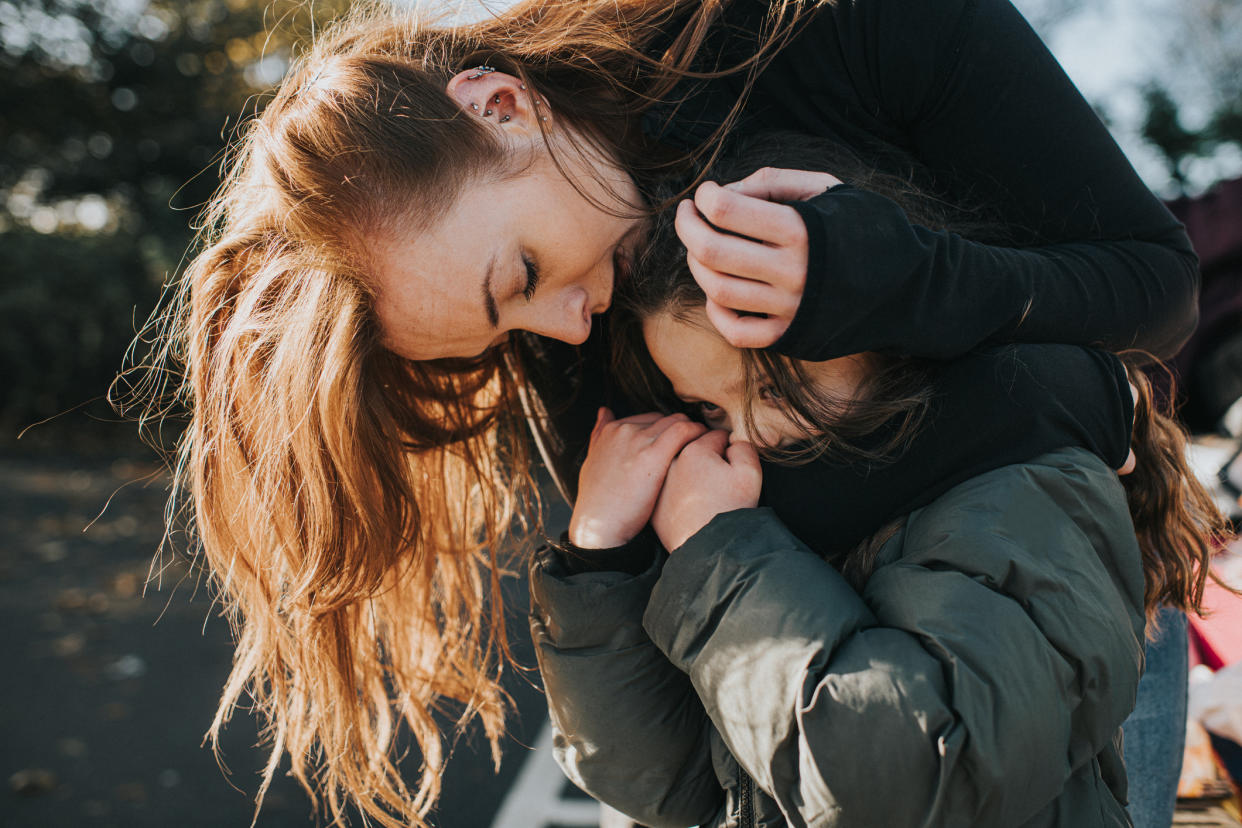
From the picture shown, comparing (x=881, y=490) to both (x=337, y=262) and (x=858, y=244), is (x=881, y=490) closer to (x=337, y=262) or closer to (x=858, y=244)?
(x=858, y=244)

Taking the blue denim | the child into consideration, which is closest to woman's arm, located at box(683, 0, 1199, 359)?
the child

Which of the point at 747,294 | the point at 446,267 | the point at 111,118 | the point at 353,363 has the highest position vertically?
the point at 747,294

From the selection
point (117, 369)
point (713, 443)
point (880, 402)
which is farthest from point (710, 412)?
point (117, 369)

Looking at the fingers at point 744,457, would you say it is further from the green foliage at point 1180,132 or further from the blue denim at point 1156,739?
the green foliage at point 1180,132

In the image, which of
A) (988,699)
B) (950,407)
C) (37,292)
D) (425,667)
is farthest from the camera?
(37,292)

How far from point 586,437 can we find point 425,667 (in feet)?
2.57

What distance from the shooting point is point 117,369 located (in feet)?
29.7

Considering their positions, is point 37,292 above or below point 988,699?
below

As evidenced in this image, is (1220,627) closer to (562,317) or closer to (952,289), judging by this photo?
(952,289)

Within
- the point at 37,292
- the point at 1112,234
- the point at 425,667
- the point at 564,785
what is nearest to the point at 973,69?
the point at 1112,234

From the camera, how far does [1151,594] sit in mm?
1728

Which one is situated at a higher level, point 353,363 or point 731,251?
point 731,251

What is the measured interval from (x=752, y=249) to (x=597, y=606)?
69 centimetres

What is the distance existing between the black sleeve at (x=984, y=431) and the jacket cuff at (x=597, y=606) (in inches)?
12.7
